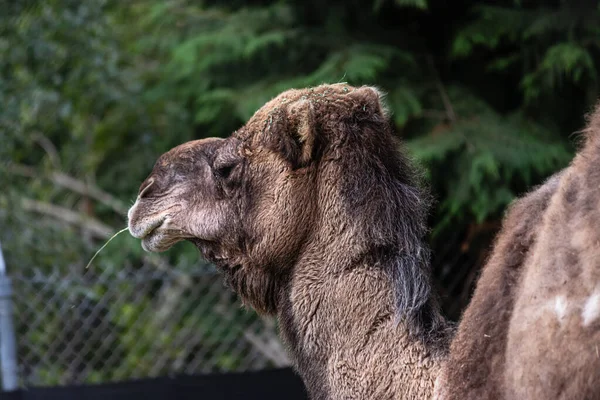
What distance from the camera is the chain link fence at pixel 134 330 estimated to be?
17.9ft

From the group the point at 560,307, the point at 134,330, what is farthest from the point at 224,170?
the point at 134,330

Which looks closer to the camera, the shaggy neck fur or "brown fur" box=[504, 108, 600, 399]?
"brown fur" box=[504, 108, 600, 399]

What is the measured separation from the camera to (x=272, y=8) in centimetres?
616

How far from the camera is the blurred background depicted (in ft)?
17.9

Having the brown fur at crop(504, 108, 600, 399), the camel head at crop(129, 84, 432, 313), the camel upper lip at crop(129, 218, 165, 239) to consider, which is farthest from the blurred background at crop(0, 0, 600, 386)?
the brown fur at crop(504, 108, 600, 399)

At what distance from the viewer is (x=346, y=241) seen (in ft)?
9.48

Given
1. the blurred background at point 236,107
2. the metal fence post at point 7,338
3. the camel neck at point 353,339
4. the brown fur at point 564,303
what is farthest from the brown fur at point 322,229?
the blurred background at point 236,107

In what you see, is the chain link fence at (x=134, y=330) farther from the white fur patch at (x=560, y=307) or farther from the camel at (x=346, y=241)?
the white fur patch at (x=560, y=307)

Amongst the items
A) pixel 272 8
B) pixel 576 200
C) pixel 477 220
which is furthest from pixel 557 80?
pixel 576 200

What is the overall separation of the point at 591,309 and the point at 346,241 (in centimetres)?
101

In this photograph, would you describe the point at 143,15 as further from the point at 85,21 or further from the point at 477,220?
→ the point at 477,220

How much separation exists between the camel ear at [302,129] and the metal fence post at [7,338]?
242 cm

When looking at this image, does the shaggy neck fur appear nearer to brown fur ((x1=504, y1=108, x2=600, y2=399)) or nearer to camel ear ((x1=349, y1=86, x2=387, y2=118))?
camel ear ((x1=349, y1=86, x2=387, y2=118))

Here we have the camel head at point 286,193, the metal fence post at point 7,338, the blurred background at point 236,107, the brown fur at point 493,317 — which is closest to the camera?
the brown fur at point 493,317
